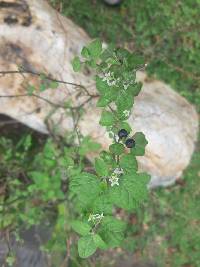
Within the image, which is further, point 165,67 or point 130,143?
point 165,67

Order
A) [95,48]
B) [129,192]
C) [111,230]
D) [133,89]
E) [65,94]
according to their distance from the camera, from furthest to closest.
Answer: [65,94] → [95,48] → [133,89] → [111,230] → [129,192]

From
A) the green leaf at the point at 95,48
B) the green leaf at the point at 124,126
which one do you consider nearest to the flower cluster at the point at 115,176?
the green leaf at the point at 124,126

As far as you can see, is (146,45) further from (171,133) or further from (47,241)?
(47,241)

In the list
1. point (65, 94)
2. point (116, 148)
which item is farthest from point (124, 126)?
point (65, 94)

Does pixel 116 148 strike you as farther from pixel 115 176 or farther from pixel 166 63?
pixel 166 63

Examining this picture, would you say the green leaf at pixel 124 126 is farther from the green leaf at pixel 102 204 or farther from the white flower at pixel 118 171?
the green leaf at pixel 102 204

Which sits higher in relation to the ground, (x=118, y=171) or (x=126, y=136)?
(x=126, y=136)

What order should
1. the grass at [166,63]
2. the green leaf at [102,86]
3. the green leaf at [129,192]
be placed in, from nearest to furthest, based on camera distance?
the green leaf at [129,192]
the green leaf at [102,86]
the grass at [166,63]
